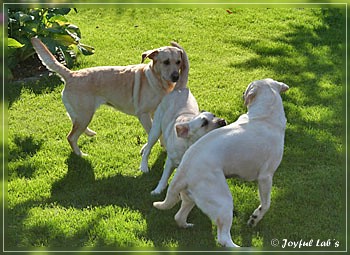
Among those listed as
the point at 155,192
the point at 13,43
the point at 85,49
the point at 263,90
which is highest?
the point at 263,90

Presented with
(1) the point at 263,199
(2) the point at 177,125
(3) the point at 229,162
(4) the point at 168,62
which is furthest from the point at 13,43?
(1) the point at 263,199

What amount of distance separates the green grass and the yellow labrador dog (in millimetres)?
410

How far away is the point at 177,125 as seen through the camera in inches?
209

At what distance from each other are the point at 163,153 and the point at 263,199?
191 centimetres

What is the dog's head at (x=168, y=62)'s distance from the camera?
21.1 ft

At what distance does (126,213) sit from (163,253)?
682mm

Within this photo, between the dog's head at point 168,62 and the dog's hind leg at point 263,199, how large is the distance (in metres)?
2.01

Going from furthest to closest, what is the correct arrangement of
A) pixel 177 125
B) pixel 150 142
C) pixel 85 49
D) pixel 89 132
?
pixel 85 49 → pixel 89 132 → pixel 150 142 → pixel 177 125

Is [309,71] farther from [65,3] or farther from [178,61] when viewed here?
[65,3]

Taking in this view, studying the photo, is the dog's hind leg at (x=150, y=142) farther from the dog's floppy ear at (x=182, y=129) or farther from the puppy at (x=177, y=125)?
the dog's floppy ear at (x=182, y=129)

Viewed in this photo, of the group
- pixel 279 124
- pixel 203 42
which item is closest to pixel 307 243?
pixel 279 124

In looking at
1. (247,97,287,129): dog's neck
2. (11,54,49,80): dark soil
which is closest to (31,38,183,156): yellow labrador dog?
(247,97,287,129): dog's neck

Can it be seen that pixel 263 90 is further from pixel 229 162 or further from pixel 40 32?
pixel 40 32

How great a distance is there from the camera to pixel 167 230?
16.5ft
